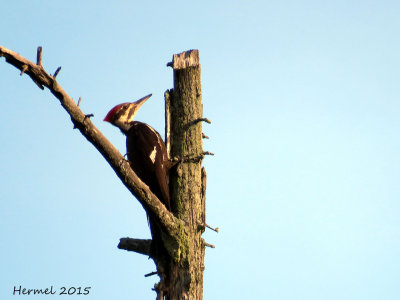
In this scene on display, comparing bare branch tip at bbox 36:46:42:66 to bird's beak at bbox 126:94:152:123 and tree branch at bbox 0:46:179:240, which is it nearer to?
tree branch at bbox 0:46:179:240

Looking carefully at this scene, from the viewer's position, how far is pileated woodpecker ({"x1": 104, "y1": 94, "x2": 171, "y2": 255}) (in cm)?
479

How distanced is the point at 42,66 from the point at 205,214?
2143 mm

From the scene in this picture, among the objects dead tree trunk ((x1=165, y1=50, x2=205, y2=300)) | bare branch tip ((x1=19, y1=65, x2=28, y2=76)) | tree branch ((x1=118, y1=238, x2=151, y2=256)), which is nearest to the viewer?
bare branch tip ((x1=19, y1=65, x2=28, y2=76))

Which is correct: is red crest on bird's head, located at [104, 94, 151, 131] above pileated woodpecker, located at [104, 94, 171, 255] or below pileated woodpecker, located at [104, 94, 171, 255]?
above

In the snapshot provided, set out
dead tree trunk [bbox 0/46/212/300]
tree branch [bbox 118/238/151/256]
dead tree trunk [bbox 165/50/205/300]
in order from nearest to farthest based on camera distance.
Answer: dead tree trunk [bbox 0/46/212/300], dead tree trunk [bbox 165/50/205/300], tree branch [bbox 118/238/151/256]

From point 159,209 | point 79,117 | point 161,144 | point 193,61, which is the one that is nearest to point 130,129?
point 161,144

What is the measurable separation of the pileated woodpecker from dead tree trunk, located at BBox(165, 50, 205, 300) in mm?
114

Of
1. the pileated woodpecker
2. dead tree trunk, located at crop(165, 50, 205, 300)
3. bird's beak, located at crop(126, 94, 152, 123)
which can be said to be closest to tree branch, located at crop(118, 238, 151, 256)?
the pileated woodpecker

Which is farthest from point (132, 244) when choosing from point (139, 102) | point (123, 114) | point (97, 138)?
point (139, 102)

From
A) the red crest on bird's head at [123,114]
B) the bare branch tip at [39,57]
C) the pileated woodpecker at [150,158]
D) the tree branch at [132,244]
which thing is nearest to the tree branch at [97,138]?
the bare branch tip at [39,57]

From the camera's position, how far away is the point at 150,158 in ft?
16.3

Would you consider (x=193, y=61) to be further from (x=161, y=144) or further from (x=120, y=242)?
(x=120, y=242)

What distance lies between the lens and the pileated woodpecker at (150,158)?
4789mm

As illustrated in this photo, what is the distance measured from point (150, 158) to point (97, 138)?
1300 mm
